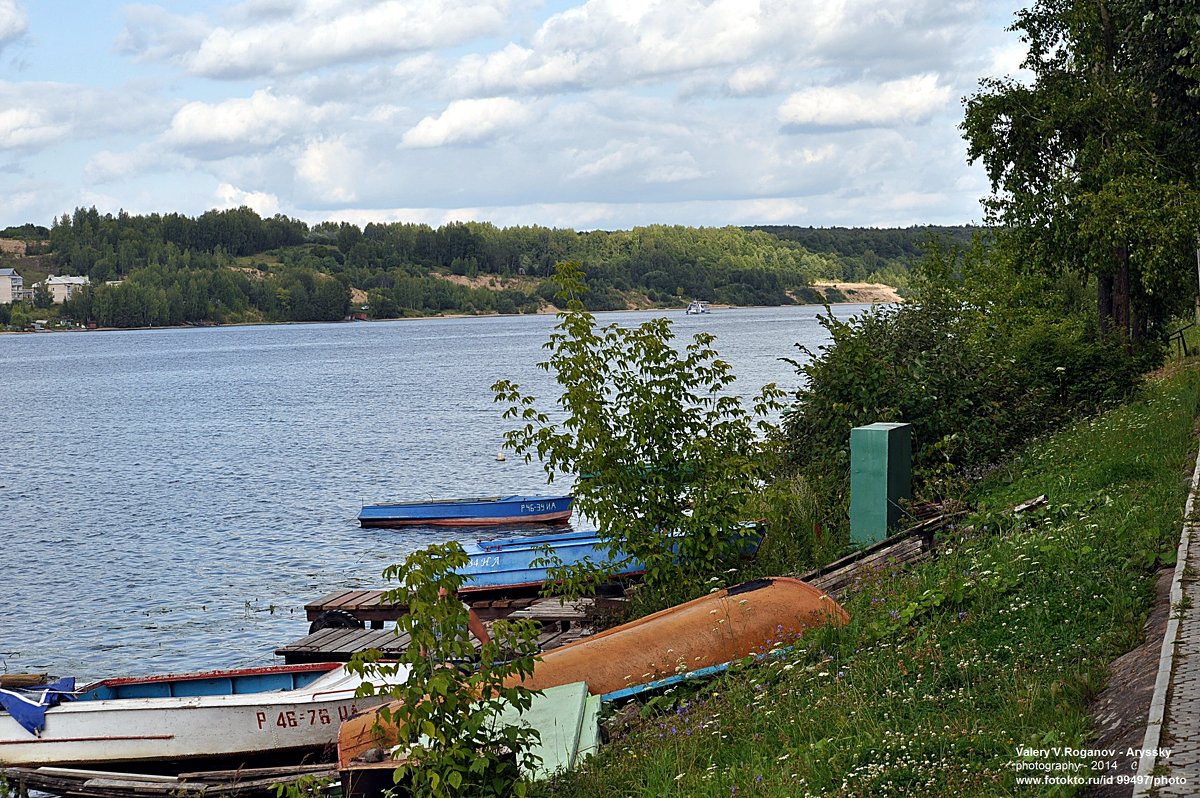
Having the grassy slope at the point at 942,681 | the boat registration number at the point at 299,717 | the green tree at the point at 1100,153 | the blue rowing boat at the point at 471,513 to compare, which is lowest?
the blue rowing boat at the point at 471,513

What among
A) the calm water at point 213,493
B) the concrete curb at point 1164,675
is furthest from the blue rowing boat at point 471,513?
the concrete curb at point 1164,675

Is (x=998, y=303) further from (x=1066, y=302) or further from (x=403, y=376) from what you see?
(x=403, y=376)

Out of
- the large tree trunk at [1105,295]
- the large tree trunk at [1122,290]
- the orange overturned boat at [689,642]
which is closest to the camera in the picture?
the orange overturned boat at [689,642]

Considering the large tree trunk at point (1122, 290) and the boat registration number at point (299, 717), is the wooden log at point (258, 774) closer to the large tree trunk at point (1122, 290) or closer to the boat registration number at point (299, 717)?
the boat registration number at point (299, 717)

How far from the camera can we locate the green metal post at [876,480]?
13.8 meters

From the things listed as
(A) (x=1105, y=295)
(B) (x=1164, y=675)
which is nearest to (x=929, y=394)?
(B) (x=1164, y=675)

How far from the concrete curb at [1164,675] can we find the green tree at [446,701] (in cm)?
336

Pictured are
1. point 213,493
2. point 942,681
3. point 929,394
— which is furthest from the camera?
point 213,493

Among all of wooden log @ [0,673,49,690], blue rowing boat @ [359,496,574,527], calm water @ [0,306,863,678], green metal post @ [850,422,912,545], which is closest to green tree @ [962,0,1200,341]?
calm water @ [0,306,863,678]

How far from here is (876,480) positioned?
13.9 m

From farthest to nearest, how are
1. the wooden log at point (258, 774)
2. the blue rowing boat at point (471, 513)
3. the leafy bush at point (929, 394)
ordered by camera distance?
the blue rowing boat at point (471, 513) → the leafy bush at point (929, 394) → the wooden log at point (258, 774)

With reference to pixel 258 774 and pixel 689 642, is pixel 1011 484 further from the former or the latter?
pixel 258 774

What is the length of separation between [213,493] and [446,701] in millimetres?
34982

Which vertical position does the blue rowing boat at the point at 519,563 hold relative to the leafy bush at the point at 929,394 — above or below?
below
